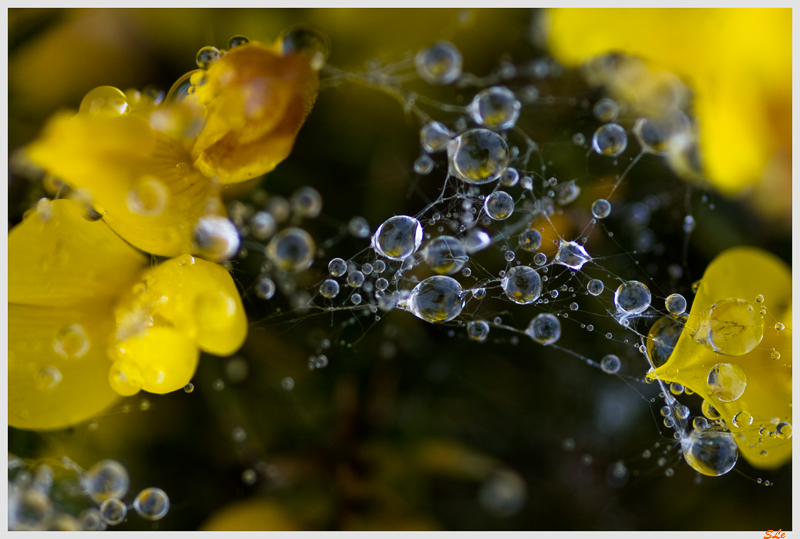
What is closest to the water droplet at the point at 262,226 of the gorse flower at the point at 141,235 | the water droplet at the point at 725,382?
the gorse flower at the point at 141,235

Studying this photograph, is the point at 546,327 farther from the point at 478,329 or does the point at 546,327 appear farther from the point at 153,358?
the point at 153,358

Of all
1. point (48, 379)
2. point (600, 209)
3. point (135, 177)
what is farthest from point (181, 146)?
point (600, 209)

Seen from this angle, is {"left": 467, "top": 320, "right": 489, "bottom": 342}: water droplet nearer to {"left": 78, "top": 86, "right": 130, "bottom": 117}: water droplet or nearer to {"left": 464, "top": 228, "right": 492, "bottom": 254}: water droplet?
{"left": 464, "top": 228, "right": 492, "bottom": 254}: water droplet

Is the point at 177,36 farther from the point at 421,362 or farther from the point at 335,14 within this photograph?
the point at 421,362

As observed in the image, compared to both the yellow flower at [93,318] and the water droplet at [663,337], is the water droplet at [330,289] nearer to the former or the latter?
the yellow flower at [93,318]

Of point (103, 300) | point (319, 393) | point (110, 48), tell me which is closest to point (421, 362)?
point (319, 393)

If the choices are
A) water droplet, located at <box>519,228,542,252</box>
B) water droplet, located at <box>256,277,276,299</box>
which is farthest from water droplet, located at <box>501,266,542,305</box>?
water droplet, located at <box>256,277,276,299</box>
